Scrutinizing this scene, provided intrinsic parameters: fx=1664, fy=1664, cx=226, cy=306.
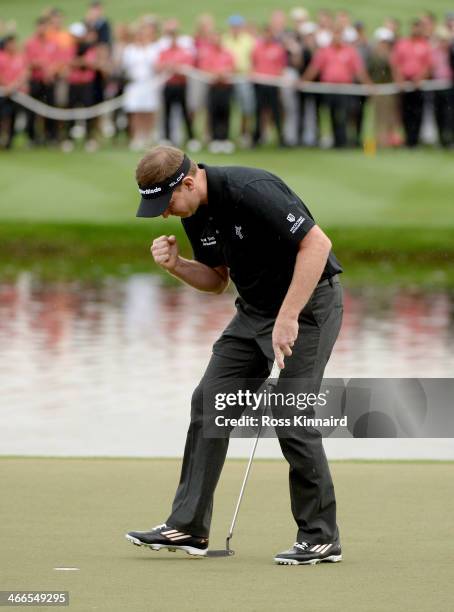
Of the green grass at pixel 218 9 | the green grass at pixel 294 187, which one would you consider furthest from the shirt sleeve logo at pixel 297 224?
the green grass at pixel 218 9

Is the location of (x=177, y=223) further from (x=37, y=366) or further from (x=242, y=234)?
(x=242, y=234)

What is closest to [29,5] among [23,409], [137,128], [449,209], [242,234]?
[137,128]

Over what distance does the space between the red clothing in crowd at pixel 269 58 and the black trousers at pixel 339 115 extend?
0.96m

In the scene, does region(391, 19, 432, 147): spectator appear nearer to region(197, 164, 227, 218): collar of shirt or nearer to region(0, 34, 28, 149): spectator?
region(0, 34, 28, 149): spectator

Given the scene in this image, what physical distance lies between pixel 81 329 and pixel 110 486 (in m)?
6.96

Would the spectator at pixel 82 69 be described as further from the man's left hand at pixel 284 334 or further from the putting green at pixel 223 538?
the man's left hand at pixel 284 334

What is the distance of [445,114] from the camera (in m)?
26.8

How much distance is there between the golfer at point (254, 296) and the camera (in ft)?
20.0

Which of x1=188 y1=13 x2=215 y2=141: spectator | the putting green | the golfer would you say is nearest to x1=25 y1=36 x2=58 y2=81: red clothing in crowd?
x1=188 y1=13 x2=215 y2=141: spectator

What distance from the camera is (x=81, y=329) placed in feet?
48.5

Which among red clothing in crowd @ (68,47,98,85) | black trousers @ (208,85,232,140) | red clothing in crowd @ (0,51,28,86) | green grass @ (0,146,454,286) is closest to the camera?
green grass @ (0,146,454,286)

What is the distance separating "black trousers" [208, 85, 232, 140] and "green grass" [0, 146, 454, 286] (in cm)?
55

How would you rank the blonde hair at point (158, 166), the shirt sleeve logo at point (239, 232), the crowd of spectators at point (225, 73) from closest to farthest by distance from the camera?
the blonde hair at point (158, 166) < the shirt sleeve logo at point (239, 232) < the crowd of spectators at point (225, 73)

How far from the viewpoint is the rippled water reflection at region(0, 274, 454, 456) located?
9.59m
